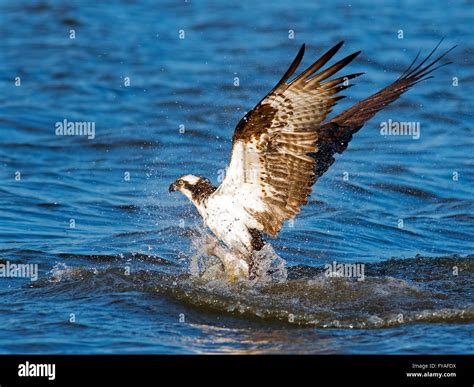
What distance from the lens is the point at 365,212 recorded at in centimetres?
1092

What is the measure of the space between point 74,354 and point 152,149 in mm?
6772

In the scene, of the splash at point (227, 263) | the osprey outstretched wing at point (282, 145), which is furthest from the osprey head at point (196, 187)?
the splash at point (227, 263)

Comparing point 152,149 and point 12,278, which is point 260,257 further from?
point 152,149

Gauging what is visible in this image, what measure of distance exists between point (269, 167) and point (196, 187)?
735 millimetres

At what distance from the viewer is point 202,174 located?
39.1 feet

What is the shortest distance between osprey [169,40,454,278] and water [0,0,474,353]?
1.52ft

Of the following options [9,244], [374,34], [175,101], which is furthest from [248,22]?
[9,244]

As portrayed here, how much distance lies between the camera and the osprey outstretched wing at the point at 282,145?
23.4ft

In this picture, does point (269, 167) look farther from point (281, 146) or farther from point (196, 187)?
point (196, 187)

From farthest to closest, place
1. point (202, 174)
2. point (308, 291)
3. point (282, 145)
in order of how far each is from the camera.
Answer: point (202, 174) → point (308, 291) → point (282, 145)

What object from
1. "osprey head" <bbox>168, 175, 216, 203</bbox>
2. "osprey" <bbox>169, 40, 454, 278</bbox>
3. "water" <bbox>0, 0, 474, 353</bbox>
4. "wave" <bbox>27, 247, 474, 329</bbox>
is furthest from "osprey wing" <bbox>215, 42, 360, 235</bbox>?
"water" <bbox>0, 0, 474, 353</bbox>

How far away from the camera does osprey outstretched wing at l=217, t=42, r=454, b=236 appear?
713 centimetres

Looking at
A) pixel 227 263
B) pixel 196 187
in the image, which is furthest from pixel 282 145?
pixel 227 263

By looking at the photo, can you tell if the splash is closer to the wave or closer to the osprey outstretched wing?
the wave
